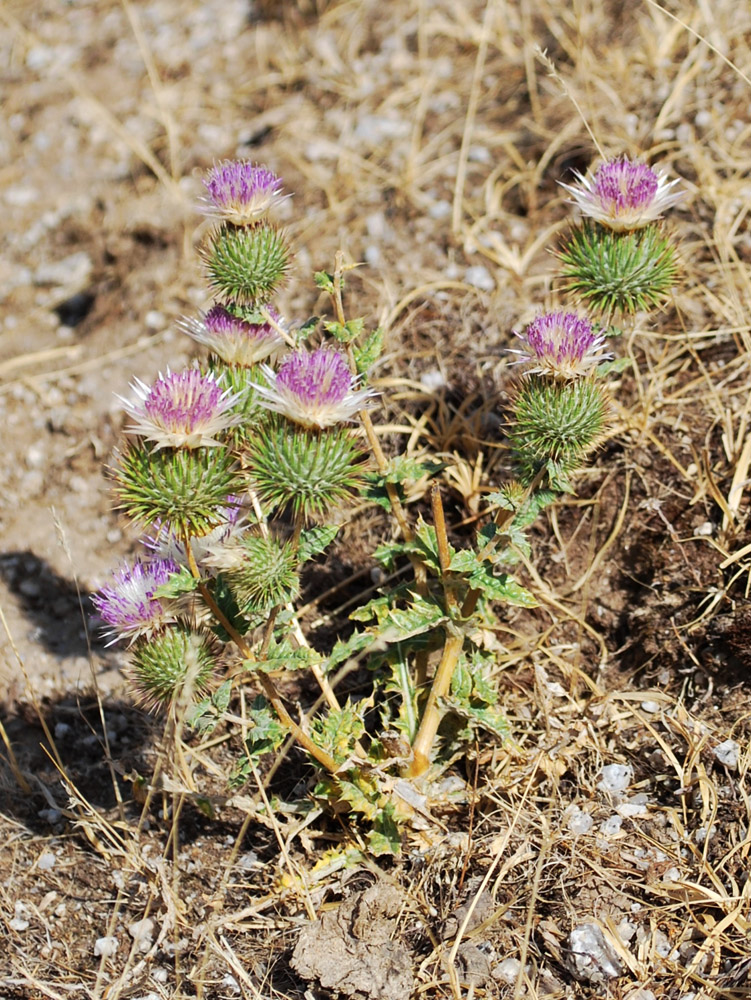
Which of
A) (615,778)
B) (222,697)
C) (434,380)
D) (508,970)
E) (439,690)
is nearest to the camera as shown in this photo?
(222,697)

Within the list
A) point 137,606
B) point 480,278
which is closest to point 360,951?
point 137,606

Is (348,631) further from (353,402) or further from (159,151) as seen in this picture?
(159,151)

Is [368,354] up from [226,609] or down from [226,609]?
up

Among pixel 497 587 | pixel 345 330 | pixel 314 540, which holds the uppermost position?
pixel 345 330

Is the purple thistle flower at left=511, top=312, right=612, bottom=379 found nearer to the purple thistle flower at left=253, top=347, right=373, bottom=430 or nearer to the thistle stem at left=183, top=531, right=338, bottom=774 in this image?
the purple thistle flower at left=253, top=347, right=373, bottom=430

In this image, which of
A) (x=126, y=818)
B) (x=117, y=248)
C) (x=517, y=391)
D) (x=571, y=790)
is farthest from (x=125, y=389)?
(x=571, y=790)

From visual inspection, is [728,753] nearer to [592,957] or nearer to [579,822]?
[579,822]
